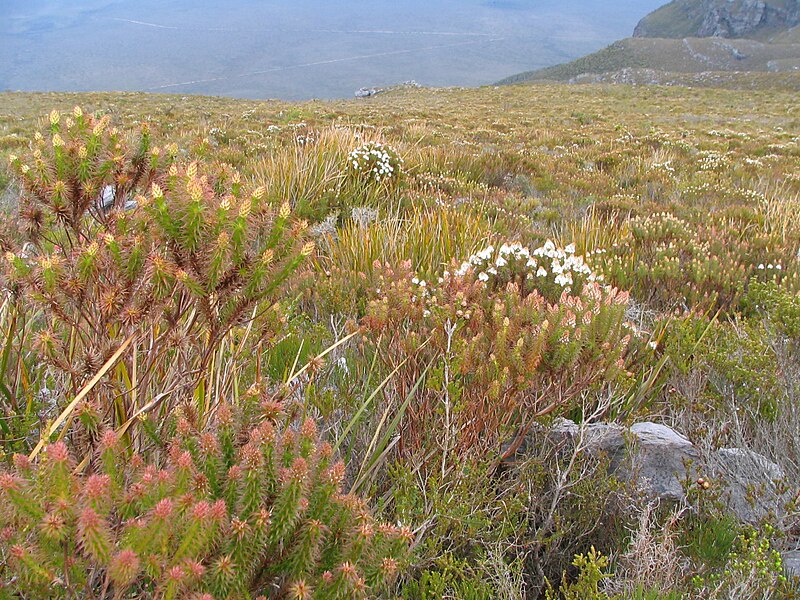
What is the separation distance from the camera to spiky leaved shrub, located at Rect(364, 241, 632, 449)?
86.5 inches

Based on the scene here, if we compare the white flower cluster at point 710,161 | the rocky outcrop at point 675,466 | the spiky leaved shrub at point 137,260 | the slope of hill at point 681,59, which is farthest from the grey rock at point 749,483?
the slope of hill at point 681,59

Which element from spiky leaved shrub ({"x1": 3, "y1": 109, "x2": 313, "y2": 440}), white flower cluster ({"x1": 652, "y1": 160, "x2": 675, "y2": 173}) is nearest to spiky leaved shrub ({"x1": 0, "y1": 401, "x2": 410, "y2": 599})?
spiky leaved shrub ({"x1": 3, "y1": 109, "x2": 313, "y2": 440})

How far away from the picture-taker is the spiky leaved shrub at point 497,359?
7.21ft

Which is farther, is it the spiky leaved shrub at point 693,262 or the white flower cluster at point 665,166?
the white flower cluster at point 665,166

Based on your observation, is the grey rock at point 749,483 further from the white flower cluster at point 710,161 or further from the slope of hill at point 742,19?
the slope of hill at point 742,19

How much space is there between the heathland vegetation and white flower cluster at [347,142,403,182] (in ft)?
8.11

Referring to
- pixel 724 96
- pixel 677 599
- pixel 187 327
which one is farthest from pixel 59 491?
pixel 724 96

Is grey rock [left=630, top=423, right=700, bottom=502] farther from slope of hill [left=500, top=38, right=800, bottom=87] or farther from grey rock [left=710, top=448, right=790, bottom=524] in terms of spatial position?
slope of hill [left=500, top=38, right=800, bottom=87]

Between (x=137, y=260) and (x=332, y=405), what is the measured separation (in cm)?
102

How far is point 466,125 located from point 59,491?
767 inches

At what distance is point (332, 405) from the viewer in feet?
7.45

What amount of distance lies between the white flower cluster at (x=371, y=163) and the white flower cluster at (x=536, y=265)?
133 inches

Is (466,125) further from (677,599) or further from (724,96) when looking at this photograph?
(724,96)

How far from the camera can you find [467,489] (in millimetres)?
2006
